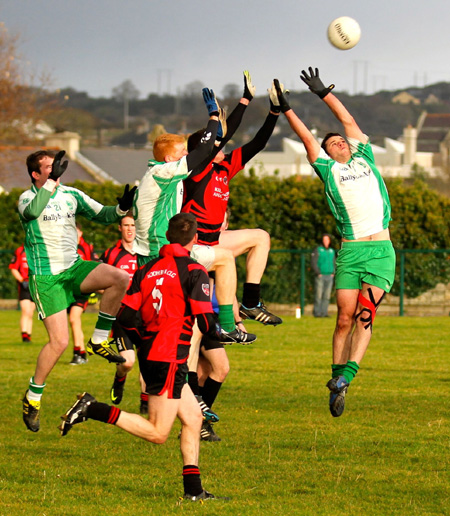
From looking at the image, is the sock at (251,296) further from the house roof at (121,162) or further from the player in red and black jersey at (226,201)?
the house roof at (121,162)

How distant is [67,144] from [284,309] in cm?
3198

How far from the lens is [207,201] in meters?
8.67

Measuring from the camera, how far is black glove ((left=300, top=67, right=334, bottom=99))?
864 centimetres

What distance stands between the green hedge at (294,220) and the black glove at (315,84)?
1752cm

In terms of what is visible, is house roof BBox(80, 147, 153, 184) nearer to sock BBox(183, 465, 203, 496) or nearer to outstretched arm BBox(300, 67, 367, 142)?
outstretched arm BBox(300, 67, 367, 142)

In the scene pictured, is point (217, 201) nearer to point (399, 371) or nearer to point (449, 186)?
point (399, 371)

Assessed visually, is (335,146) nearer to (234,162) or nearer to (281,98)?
(281,98)

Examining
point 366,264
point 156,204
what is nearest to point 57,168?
point 156,204

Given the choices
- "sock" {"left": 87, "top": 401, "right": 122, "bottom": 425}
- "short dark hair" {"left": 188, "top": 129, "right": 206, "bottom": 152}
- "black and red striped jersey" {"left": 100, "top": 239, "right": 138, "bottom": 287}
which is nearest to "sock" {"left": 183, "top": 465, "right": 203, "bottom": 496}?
"sock" {"left": 87, "top": 401, "right": 122, "bottom": 425}

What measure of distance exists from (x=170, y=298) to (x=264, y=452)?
2.59 metres

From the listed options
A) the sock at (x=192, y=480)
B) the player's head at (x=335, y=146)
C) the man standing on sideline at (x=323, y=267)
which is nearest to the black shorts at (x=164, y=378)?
the sock at (x=192, y=480)

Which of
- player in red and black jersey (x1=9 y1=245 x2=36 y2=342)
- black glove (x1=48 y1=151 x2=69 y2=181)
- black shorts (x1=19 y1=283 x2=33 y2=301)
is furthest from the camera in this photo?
player in red and black jersey (x1=9 y1=245 x2=36 y2=342)

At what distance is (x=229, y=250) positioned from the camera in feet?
29.3

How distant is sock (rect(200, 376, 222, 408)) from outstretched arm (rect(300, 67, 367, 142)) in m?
2.94
